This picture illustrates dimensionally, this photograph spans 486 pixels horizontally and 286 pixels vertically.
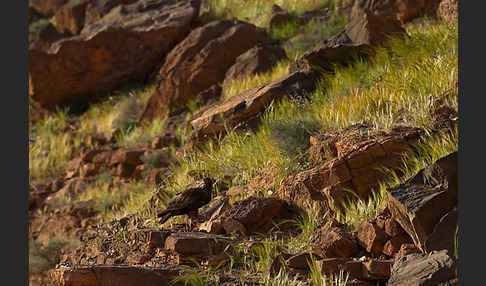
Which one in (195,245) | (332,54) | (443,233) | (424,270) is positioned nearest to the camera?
(424,270)

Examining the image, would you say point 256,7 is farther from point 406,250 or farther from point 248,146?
point 406,250

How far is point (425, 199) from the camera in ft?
14.9

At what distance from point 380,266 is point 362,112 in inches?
107

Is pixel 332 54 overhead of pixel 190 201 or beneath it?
overhead

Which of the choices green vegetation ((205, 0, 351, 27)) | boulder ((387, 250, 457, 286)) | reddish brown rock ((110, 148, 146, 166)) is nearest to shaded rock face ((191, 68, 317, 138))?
reddish brown rock ((110, 148, 146, 166))

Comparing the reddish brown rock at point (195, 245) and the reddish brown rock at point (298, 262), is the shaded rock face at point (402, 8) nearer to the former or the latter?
the reddish brown rock at point (195, 245)

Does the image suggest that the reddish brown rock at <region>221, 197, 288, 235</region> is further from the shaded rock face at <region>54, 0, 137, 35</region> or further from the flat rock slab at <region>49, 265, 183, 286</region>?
the shaded rock face at <region>54, 0, 137, 35</region>

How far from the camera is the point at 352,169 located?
5.84m

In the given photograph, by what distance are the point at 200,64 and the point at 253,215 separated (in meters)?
5.91

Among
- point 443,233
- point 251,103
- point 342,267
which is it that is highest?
point 251,103

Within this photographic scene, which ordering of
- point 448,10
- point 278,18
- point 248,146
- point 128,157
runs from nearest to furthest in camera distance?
point 248,146
point 448,10
point 128,157
point 278,18

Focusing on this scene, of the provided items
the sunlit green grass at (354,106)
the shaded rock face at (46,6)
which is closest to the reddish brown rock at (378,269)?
the sunlit green grass at (354,106)

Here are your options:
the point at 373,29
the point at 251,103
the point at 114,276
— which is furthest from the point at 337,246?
the point at 373,29

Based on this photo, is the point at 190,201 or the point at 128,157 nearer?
the point at 190,201
